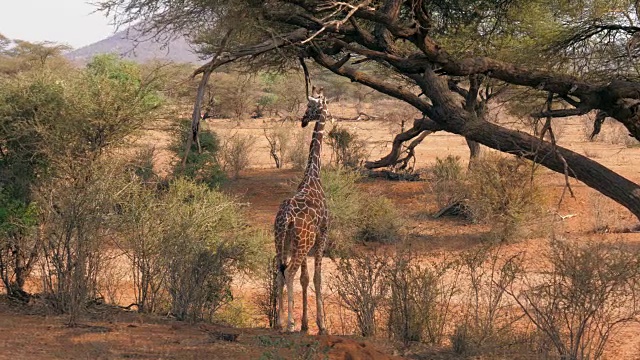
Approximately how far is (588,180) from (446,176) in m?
10.7

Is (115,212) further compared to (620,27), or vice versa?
(620,27)

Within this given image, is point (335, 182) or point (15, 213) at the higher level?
point (335, 182)

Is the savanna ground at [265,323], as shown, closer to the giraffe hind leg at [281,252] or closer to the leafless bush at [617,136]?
the giraffe hind leg at [281,252]

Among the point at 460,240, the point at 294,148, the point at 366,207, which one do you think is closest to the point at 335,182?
the point at 366,207

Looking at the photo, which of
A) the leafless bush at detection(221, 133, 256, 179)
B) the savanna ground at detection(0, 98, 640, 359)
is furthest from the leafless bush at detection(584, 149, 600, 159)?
the leafless bush at detection(221, 133, 256, 179)

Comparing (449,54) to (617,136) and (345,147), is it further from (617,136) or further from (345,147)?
(617,136)

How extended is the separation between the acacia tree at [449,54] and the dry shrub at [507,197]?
12.7 ft

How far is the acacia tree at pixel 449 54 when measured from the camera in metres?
7.32

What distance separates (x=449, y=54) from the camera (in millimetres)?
8266

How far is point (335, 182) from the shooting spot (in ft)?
48.2

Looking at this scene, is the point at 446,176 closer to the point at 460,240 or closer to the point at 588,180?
the point at 460,240

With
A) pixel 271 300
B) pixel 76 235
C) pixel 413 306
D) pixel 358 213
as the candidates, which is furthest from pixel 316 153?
pixel 358 213

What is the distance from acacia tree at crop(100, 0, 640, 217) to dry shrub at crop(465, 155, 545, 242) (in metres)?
3.87

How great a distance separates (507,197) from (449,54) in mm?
6665
